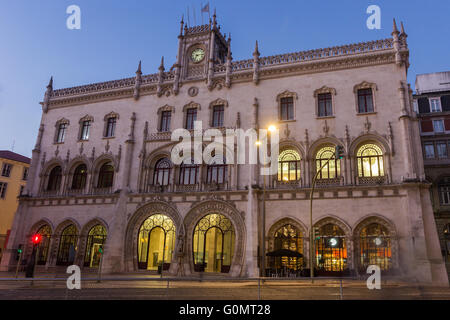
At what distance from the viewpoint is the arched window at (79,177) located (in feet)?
121

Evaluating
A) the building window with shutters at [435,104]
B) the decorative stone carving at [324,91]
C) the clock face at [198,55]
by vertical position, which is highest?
the clock face at [198,55]

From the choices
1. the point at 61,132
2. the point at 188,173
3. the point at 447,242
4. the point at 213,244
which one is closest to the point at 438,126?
the point at 447,242

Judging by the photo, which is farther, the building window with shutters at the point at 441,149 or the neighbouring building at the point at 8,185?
the neighbouring building at the point at 8,185

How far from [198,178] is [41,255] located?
18.2 metres

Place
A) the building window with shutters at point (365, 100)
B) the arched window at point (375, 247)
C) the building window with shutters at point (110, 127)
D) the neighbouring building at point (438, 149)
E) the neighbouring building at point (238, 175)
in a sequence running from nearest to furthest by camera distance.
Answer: the arched window at point (375, 247) → the neighbouring building at point (238, 175) → the building window with shutters at point (365, 100) → the building window with shutters at point (110, 127) → the neighbouring building at point (438, 149)

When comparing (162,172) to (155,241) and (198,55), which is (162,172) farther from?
(198,55)

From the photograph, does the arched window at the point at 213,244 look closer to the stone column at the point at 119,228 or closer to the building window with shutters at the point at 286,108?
the stone column at the point at 119,228

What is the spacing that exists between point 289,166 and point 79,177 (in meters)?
22.0

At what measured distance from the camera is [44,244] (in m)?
36.0

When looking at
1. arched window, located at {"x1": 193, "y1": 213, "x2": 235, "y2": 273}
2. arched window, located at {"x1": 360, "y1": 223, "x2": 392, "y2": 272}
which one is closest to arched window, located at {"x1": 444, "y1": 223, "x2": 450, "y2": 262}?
arched window, located at {"x1": 360, "y1": 223, "x2": 392, "y2": 272}

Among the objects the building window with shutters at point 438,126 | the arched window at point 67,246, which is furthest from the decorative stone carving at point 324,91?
the arched window at point 67,246

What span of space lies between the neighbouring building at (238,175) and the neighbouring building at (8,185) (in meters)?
15.6

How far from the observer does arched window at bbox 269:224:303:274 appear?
27609 millimetres
